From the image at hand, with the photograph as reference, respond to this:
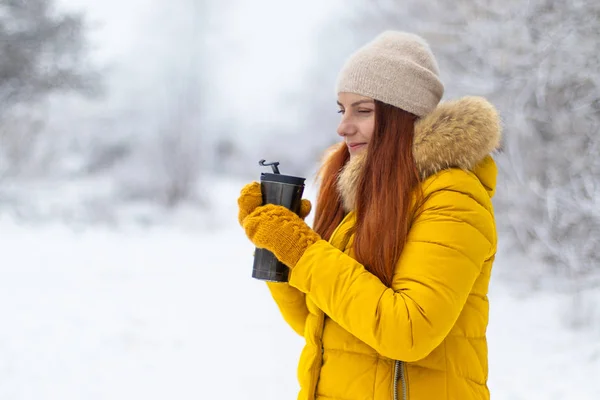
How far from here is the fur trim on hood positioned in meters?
0.79

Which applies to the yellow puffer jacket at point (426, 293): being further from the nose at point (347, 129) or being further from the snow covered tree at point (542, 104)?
the snow covered tree at point (542, 104)

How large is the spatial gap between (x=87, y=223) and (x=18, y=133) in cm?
66

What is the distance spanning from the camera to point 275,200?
0.85 meters

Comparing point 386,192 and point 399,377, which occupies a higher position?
point 386,192

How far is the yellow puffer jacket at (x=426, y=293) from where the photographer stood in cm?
70

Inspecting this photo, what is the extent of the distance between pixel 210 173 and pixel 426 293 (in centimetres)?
346

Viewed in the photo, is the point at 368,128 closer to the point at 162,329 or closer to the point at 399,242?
the point at 399,242

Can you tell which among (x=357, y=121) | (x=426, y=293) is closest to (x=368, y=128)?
(x=357, y=121)

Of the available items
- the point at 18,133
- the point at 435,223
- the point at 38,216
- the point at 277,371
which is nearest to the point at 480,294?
the point at 435,223

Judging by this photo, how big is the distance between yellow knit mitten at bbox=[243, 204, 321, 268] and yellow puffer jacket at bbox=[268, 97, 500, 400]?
0.7 inches

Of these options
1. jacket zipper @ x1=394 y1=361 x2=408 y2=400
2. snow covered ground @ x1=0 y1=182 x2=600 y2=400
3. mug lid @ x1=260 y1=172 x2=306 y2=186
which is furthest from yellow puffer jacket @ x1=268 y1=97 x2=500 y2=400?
snow covered ground @ x1=0 y1=182 x2=600 y2=400

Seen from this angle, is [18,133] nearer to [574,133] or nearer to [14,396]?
[14,396]

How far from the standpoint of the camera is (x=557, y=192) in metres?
3.54

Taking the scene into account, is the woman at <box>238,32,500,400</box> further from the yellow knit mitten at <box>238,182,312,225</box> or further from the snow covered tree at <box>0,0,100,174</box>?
the snow covered tree at <box>0,0,100,174</box>
